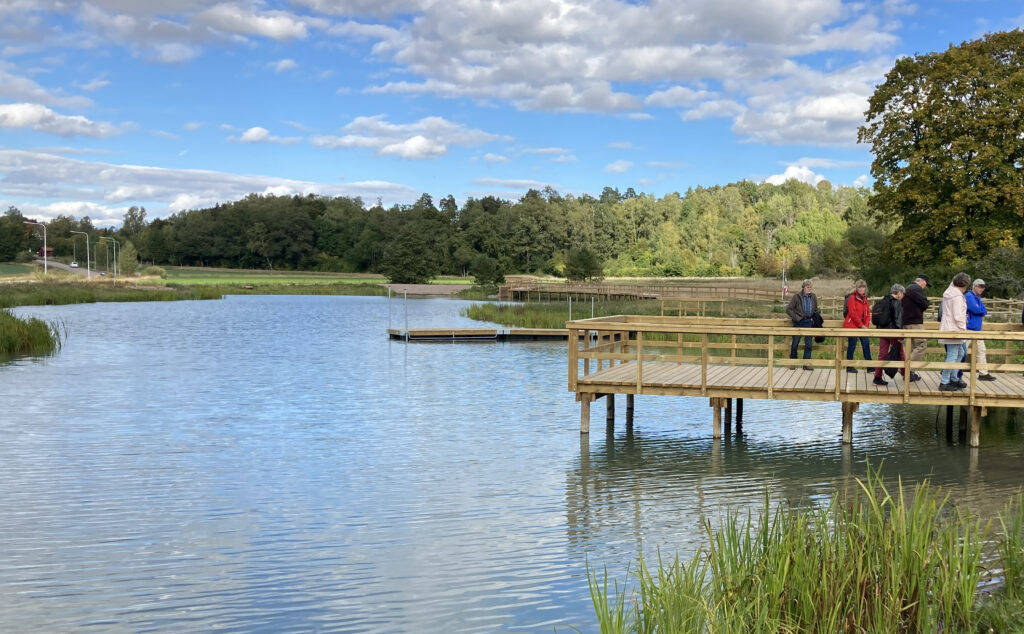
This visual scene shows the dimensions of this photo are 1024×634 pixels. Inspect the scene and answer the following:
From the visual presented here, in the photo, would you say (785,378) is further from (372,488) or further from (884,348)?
(372,488)

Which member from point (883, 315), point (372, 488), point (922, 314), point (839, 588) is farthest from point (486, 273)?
point (839, 588)

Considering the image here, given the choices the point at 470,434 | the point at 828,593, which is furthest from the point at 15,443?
the point at 828,593

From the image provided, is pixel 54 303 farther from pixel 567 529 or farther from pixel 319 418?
pixel 567 529

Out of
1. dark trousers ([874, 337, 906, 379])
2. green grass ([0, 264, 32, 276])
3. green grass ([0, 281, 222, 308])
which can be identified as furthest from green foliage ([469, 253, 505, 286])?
dark trousers ([874, 337, 906, 379])

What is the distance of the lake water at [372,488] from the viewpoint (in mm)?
8398

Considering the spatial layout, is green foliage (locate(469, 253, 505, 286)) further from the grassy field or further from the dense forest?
the grassy field

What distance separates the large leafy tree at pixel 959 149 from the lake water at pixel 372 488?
2214 centimetres

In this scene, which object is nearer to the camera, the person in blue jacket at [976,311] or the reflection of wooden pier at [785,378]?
the reflection of wooden pier at [785,378]

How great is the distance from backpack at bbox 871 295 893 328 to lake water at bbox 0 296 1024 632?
2.01 m

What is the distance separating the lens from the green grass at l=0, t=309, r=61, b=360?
30.7 metres

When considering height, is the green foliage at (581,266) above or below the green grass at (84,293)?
above

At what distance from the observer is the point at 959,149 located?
3875 cm

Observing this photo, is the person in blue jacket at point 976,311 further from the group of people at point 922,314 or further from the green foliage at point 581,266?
the green foliage at point 581,266

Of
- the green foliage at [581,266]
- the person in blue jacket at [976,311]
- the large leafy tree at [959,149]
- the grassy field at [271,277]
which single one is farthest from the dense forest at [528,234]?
the person in blue jacket at [976,311]
